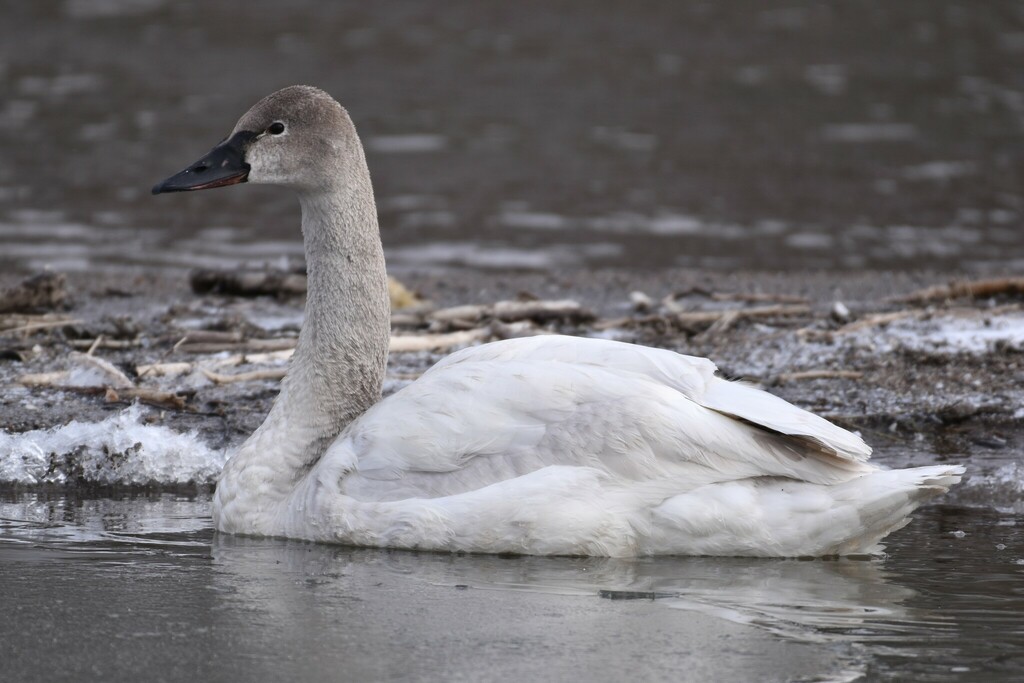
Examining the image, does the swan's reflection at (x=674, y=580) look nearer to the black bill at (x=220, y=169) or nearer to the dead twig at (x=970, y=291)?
the black bill at (x=220, y=169)

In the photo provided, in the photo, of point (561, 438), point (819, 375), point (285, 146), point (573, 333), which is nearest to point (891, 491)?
point (561, 438)

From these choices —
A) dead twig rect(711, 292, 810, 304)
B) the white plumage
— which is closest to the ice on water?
the white plumage

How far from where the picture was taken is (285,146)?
6199 millimetres

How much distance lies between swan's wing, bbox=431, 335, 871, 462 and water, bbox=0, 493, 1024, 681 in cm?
46

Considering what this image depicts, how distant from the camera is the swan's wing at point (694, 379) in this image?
5.41m

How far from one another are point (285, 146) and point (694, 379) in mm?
1851

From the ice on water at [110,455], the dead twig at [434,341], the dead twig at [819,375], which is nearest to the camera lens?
the ice on water at [110,455]

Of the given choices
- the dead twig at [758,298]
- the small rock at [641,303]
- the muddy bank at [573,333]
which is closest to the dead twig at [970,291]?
the muddy bank at [573,333]

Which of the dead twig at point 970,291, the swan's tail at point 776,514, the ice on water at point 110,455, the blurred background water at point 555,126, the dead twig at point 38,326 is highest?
the blurred background water at point 555,126

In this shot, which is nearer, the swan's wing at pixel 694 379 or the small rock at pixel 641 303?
the swan's wing at pixel 694 379

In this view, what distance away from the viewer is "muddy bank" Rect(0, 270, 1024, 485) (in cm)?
718

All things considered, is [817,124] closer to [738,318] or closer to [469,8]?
[469,8]

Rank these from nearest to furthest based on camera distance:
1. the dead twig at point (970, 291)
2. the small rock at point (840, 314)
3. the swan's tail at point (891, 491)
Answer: the swan's tail at point (891, 491), the small rock at point (840, 314), the dead twig at point (970, 291)

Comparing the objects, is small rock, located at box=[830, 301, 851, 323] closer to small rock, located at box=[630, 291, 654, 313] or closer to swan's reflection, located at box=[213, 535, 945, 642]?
small rock, located at box=[630, 291, 654, 313]
